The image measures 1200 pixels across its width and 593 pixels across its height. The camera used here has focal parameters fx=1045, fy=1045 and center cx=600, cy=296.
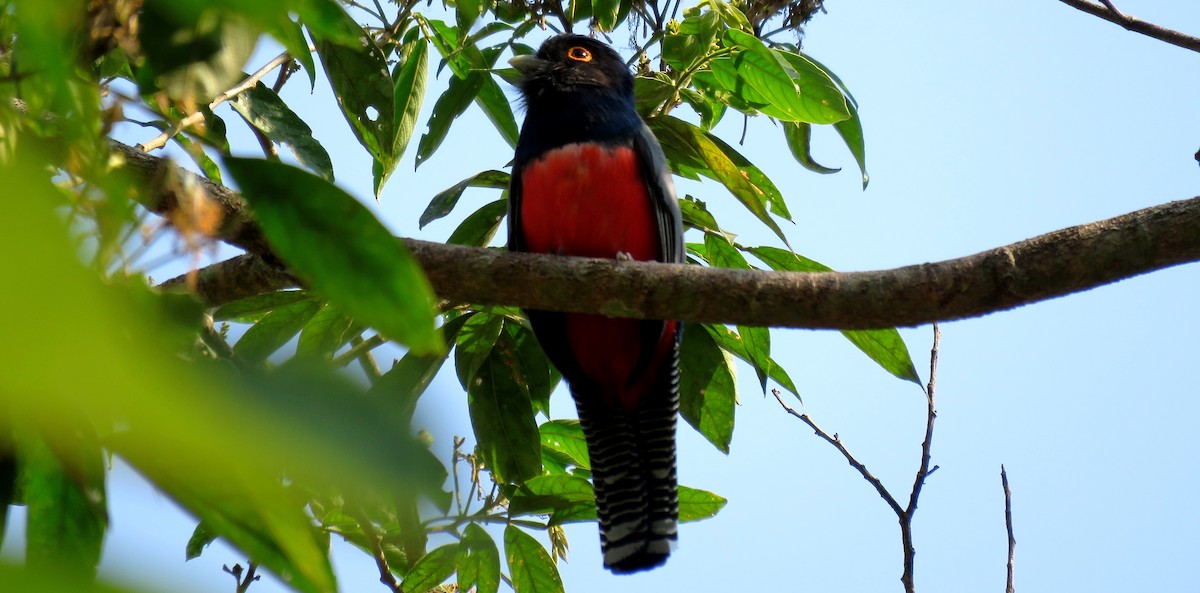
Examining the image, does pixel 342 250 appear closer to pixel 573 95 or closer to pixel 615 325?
pixel 615 325

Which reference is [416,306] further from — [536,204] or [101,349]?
[536,204]

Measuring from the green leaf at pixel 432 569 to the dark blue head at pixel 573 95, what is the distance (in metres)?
1.44

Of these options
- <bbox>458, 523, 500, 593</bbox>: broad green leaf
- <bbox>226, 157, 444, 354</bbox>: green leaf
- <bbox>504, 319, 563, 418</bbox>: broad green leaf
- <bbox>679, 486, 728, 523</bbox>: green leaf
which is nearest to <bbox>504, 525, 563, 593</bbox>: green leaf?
<bbox>458, 523, 500, 593</bbox>: broad green leaf

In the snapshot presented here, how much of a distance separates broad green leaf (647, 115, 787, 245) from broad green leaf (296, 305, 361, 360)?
4.20 feet

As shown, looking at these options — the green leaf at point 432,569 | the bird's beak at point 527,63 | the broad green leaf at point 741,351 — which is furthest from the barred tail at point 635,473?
the bird's beak at point 527,63

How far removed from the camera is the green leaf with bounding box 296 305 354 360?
310 centimetres

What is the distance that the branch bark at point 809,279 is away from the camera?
7.18ft

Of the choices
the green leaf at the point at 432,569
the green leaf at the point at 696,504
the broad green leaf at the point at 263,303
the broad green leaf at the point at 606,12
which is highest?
the broad green leaf at the point at 606,12

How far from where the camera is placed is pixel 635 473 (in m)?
3.64

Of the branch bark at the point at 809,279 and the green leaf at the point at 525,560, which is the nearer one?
the branch bark at the point at 809,279

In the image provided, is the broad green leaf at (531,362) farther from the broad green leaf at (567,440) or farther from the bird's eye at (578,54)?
the bird's eye at (578,54)

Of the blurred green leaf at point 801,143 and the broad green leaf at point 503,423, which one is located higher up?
the blurred green leaf at point 801,143

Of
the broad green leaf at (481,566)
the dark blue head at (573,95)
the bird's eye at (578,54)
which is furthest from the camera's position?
the bird's eye at (578,54)

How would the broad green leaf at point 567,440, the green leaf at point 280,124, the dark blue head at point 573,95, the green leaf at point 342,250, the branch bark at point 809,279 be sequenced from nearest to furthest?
the green leaf at point 342,250
the branch bark at point 809,279
the green leaf at point 280,124
the dark blue head at point 573,95
the broad green leaf at point 567,440
